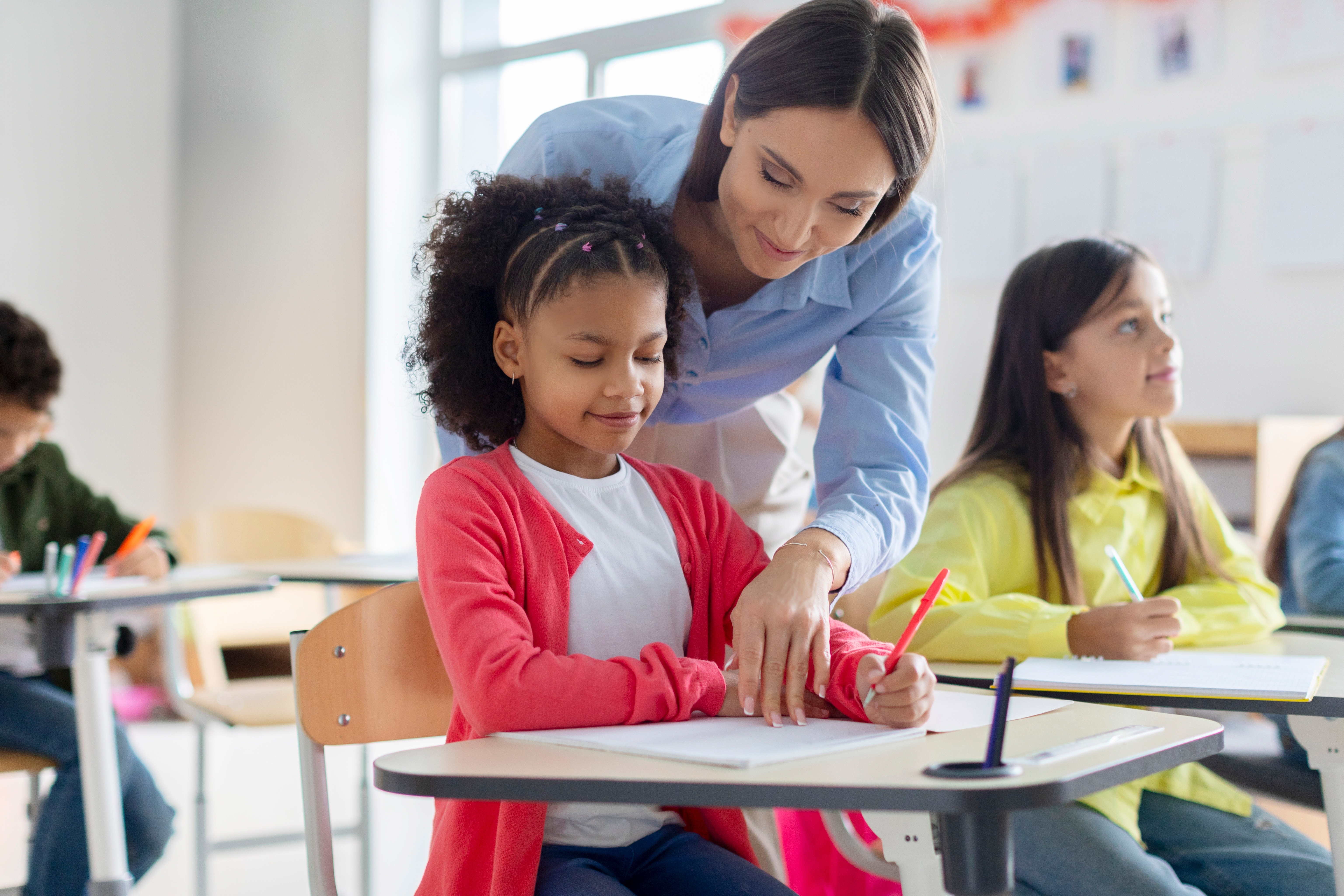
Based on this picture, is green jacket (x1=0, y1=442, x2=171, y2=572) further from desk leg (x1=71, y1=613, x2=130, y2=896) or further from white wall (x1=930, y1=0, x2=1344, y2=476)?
white wall (x1=930, y1=0, x2=1344, y2=476)

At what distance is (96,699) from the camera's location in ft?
5.94

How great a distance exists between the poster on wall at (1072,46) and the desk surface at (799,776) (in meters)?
2.91

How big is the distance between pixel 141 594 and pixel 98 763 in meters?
0.27

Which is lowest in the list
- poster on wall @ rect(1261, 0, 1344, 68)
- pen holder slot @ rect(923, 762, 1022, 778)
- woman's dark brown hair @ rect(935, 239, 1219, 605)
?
pen holder slot @ rect(923, 762, 1022, 778)

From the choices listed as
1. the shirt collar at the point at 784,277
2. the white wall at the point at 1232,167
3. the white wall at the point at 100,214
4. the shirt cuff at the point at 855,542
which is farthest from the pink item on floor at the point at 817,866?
the white wall at the point at 100,214

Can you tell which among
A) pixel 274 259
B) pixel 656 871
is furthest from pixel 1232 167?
pixel 274 259

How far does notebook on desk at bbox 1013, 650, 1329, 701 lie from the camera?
1050 mm

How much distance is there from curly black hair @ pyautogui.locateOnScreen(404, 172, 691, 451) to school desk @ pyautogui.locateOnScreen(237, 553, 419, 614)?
0.61 metres

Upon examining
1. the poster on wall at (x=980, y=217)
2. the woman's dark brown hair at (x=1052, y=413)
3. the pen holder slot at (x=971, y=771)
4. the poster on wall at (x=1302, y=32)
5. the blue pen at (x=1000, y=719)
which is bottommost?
the pen holder slot at (x=971, y=771)

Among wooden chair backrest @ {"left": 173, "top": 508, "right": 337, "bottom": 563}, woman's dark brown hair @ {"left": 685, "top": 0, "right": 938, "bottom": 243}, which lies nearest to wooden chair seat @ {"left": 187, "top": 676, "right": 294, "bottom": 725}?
wooden chair backrest @ {"left": 173, "top": 508, "right": 337, "bottom": 563}

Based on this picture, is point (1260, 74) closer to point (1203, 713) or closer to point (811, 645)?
point (1203, 713)

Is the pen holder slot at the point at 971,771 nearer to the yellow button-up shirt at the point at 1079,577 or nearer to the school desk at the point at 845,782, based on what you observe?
the school desk at the point at 845,782

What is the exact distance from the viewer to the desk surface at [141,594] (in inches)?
67.6

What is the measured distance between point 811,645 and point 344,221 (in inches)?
159
